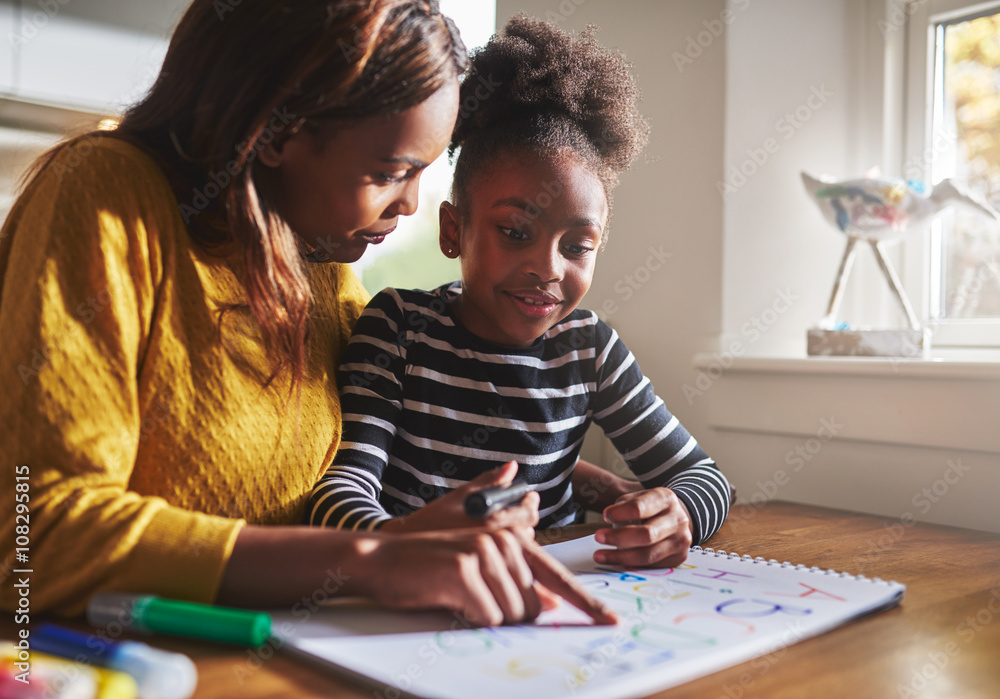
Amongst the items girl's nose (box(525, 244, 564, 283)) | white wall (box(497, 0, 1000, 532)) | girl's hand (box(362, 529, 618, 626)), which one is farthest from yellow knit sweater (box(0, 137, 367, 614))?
white wall (box(497, 0, 1000, 532))

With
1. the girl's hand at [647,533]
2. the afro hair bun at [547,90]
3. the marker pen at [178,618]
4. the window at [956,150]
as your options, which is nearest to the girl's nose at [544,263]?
the afro hair bun at [547,90]

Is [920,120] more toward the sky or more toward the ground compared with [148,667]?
more toward the sky

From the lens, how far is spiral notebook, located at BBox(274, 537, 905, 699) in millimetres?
473

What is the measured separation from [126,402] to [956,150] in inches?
54.7

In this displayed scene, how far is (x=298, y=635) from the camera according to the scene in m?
0.55

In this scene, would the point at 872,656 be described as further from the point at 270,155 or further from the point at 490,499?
the point at 270,155

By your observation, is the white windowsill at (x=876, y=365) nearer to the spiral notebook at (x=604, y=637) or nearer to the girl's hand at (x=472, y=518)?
the spiral notebook at (x=604, y=637)

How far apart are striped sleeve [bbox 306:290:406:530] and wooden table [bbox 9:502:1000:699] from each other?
0.23 m

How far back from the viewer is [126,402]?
61cm

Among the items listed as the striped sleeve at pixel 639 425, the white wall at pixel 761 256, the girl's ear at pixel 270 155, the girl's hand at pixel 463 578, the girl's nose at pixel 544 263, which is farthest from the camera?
the white wall at pixel 761 256

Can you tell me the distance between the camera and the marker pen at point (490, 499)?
2.06 ft

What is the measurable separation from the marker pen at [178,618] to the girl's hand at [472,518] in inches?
6.4

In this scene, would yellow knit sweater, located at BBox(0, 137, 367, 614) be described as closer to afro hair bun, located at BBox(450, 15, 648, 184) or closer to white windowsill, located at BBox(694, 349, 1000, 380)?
→ afro hair bun, located at BBox(450, 15, 648, 184)

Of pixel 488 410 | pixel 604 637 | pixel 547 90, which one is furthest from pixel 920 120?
pixel 604 637
